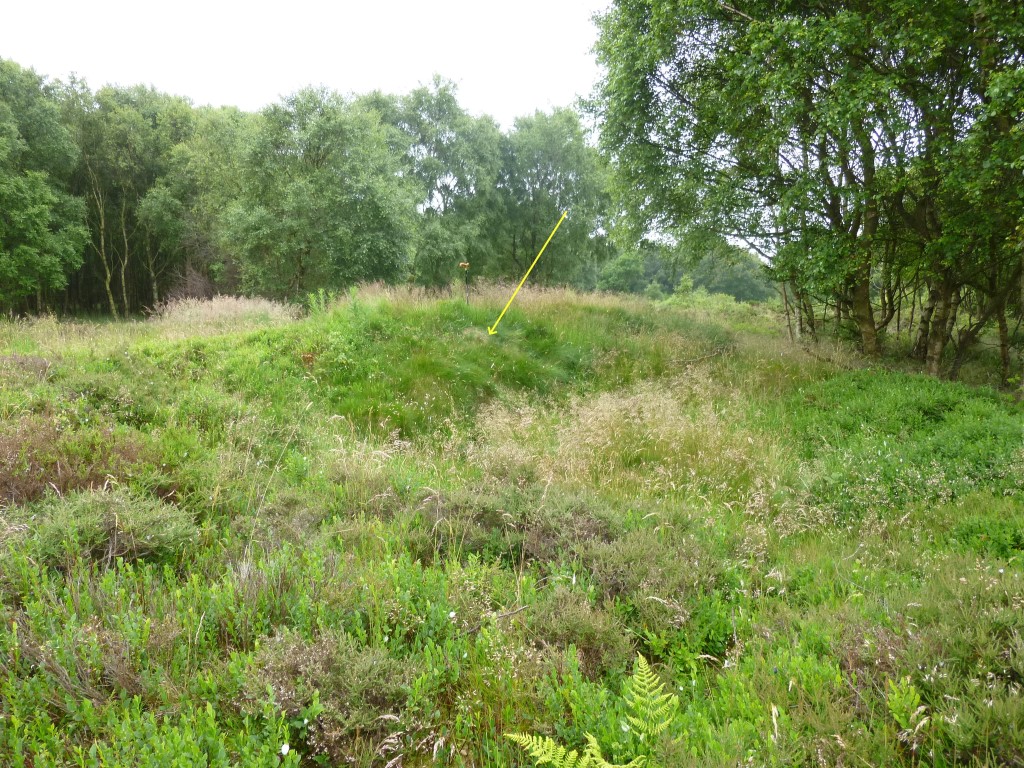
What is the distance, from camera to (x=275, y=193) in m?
21.7

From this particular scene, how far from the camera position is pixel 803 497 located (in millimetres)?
5586

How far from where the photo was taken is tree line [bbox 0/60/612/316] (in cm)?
2152

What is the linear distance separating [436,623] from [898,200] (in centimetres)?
1322

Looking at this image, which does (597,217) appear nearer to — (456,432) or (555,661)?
(456,432)

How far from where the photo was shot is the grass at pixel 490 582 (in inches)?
81.2

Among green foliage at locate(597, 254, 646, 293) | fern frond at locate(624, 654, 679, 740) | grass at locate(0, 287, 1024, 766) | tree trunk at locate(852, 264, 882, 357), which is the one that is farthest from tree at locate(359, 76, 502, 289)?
fern frond at locate(624, 654, 679, 740)

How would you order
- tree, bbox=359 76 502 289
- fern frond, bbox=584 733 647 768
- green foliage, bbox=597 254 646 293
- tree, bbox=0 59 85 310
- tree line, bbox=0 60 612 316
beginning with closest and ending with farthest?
fern frond, bbox=584 733 647 768 < tree line, bbox=0 60 612 316 < tree, bbox=0 59 85 310 < tree, bbox=359 76 502 289 < green foliage, bbox=597 254 646 293

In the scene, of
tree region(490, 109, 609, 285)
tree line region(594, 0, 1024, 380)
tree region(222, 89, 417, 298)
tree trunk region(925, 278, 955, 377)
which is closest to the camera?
tree line region(594, 0, 1024, 380)

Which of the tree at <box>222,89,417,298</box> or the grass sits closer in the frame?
the grass

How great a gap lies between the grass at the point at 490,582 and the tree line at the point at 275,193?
1170 cm

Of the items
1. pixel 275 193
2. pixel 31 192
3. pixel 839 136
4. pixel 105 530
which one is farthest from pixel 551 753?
pixel 31 192

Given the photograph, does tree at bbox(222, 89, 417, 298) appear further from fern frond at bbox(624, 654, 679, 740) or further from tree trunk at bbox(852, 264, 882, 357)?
fern frond at bbox(624, 654, 679, 740)

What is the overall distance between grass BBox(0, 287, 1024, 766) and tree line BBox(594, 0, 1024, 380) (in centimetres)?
390

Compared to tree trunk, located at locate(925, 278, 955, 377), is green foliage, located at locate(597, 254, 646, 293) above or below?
above
